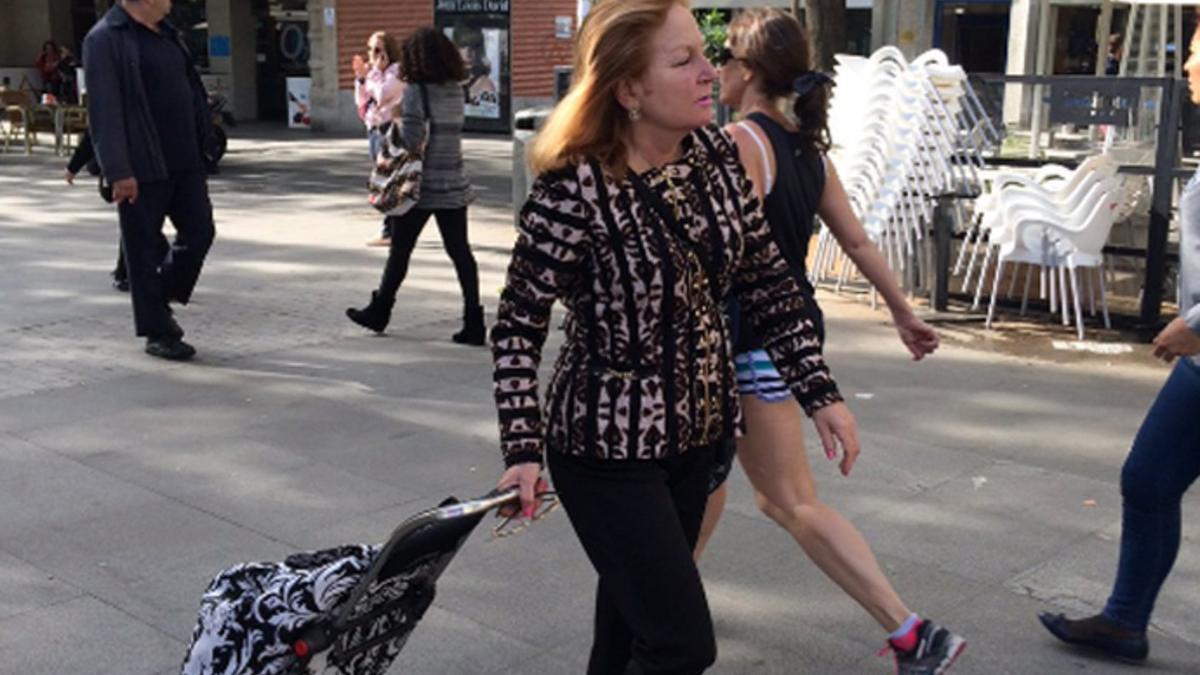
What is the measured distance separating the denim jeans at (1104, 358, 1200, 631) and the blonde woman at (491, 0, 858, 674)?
1442 millimetres

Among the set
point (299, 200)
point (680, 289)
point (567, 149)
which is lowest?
point (299, 200)

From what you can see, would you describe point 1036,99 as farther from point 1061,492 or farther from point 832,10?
point 1061,492

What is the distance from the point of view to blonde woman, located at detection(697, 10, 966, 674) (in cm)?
360

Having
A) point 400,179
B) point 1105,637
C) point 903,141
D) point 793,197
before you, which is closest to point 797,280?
point 793,197

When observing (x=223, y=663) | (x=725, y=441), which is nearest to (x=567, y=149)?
(x=725, y=441)

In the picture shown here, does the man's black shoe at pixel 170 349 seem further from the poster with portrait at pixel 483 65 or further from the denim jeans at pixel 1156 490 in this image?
the poster with portrait at pixel 483 65

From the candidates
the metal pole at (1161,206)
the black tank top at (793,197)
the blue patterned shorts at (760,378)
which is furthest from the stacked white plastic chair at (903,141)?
the blue patterned shorts at (760,378)

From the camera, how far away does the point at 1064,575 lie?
185 inches

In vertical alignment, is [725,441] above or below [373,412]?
above

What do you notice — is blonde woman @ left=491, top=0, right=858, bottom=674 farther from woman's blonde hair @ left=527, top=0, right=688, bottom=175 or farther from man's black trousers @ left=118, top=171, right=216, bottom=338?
man's black trousers @ left=118, top=171, right=216, bottom=338

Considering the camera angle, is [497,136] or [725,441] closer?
[725,441]

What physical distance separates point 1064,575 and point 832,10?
7.13 meters

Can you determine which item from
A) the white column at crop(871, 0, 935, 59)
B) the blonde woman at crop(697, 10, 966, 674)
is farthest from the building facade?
the blonde woman at crop(697, 10, 966, 674)

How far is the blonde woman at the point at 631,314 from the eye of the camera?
282 centimetres
